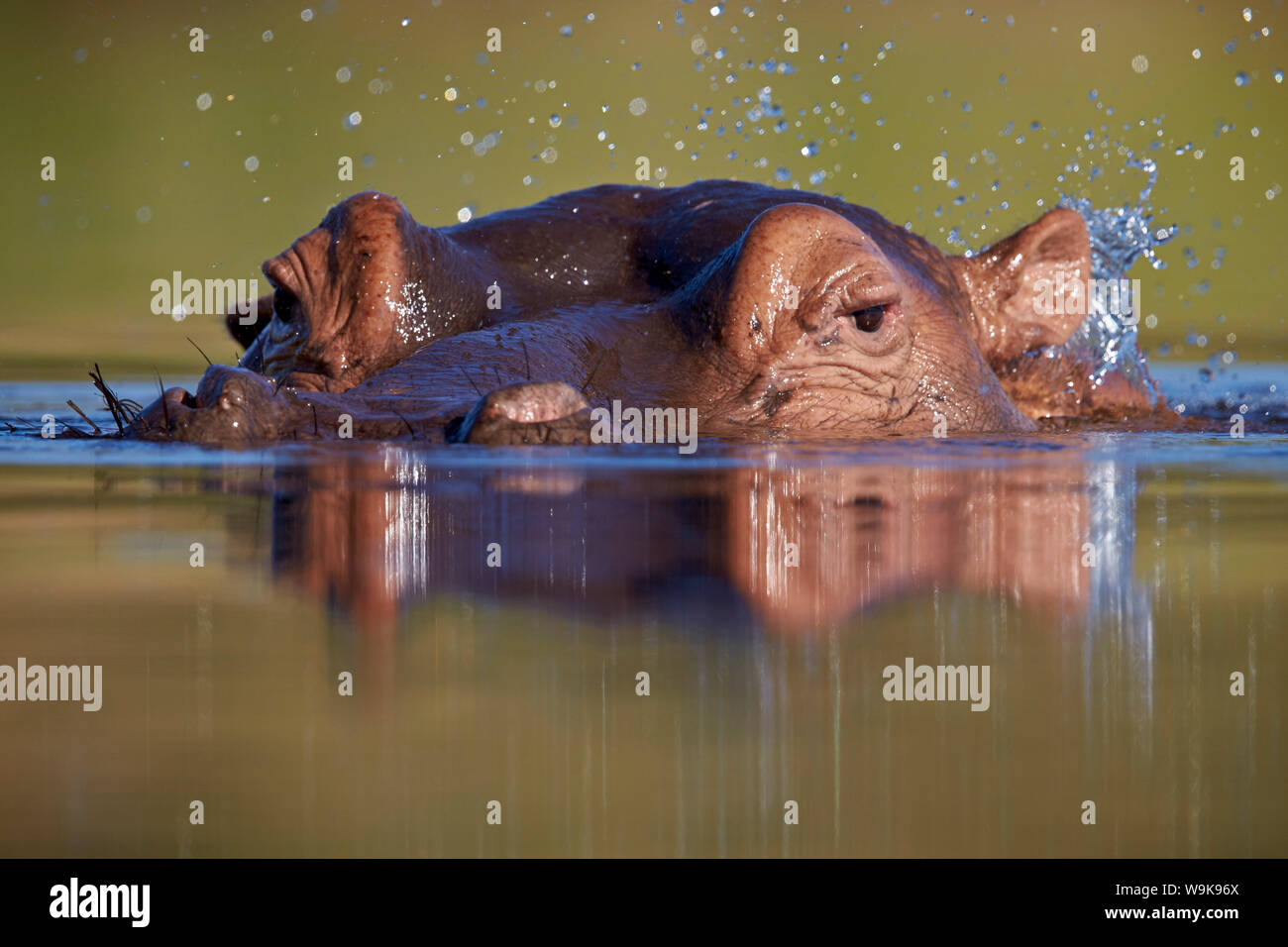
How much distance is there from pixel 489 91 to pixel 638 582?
12615 mm

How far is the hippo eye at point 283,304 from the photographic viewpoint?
655 cm

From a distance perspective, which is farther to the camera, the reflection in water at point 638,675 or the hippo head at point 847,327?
the hippo head at point 847,327

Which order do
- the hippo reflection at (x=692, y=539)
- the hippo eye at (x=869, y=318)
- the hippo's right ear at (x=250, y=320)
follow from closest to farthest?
the hippo reflection at (x=692, y=539)
the hippo eye at (x=869, y=318)
the hippo's right ear at (x=250, y=320)

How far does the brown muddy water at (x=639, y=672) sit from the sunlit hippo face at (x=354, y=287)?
1.99m

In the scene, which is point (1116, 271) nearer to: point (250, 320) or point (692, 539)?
point (250, 320)

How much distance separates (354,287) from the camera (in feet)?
20.5

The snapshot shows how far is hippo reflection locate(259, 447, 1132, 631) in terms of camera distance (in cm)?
285

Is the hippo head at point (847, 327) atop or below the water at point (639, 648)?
atop

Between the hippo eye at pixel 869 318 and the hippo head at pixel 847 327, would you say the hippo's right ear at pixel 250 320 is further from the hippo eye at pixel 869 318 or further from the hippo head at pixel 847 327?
the hippo eye at pixel 869 318

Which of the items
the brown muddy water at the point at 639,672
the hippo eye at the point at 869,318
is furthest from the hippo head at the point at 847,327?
the brown muddy water at the point at 639,672

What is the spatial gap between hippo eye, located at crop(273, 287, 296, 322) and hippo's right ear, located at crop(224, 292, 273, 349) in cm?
97

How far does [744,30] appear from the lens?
16219mm

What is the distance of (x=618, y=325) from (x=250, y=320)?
7.37ft

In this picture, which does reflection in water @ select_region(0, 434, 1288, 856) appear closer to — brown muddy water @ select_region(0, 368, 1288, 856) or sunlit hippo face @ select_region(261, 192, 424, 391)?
brown muddy water @ select_region(0, 368, 1288, 856)
